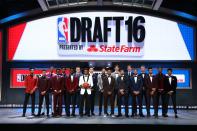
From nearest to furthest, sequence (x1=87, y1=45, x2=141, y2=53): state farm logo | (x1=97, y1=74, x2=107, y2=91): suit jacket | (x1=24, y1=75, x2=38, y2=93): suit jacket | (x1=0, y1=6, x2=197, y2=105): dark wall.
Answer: (x1=24, y1=75, x2=38, y2=93): suit jacket
(x1=97, y1=74, x2=107, y2=91): suit jacket
(x1=87, y1=45, x2=141, y2=53): state farm logo
(x1=0, y1=6, x2=197, y2=105): dark wall

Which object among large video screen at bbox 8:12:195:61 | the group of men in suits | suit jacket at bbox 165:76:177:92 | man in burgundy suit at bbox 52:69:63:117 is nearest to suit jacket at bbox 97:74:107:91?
the group of men in suits

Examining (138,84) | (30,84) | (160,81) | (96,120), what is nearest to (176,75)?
(160,81)

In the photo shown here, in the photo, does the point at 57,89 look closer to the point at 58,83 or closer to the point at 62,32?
the point at 58,83

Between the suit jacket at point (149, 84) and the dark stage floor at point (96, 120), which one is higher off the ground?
the suit jacket at point (149, 84)

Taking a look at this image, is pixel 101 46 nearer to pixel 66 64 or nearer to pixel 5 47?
pixel 66 64

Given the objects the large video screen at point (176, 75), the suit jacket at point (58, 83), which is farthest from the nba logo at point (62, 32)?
the suit jacket at point (58, 83)

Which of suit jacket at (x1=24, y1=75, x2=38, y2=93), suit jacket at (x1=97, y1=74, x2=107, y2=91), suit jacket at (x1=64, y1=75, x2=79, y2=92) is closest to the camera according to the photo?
suit jacket at (x1=24, y1=75, x2=38, y2=93)

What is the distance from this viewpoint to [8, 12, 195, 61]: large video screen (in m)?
22.3

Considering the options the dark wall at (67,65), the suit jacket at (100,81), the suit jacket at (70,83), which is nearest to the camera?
the suit jacket at (70,83)

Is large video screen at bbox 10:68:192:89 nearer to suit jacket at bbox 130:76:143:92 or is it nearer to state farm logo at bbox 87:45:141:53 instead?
state farm logo at bbox 87:45:141:53

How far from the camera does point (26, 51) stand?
886 inches

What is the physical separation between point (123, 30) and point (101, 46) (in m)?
1.63

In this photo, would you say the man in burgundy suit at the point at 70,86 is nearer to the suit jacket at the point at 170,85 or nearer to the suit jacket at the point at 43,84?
the suit jacket at the point at 43,84

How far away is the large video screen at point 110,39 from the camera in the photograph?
2228 centimetres
